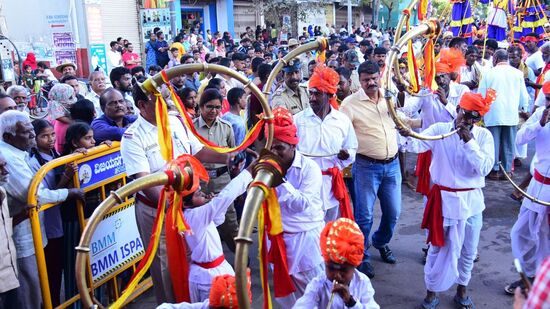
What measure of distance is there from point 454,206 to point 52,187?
343 cm

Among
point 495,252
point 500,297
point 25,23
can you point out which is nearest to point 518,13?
point 495,252

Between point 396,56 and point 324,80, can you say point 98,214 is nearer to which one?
point 396,56

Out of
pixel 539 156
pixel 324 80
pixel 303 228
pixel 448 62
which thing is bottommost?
pixel 303 228

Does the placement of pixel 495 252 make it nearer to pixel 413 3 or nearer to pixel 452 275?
pixel 452 275

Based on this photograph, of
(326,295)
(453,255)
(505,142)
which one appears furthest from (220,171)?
(505,142)

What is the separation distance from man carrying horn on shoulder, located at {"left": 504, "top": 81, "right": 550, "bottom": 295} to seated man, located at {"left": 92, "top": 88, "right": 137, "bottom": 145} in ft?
12.9

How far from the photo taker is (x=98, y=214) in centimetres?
246

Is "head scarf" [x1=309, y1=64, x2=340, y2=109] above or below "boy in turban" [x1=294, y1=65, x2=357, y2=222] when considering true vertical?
above

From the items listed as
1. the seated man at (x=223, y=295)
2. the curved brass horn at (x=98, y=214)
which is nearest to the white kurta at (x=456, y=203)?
the seated man at (x=223, y=295)

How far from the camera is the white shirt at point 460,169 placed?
461cm

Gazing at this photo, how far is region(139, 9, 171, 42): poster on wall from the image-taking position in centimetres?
1794

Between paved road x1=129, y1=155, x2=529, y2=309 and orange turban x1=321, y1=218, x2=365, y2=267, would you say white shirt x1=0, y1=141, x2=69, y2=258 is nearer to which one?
paved road x1=129, y1=155, x2=529, y2=309

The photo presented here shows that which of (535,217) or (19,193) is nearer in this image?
(19,193)

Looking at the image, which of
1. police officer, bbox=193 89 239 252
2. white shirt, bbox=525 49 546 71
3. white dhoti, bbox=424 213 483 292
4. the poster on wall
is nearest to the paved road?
white dhoti, bbox=424 213 483 292
